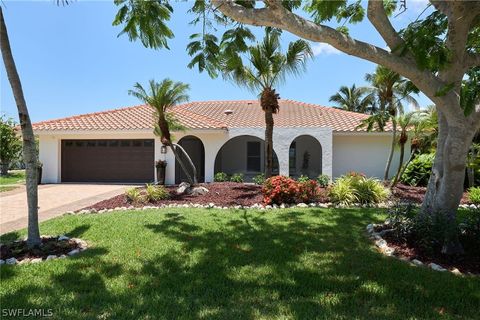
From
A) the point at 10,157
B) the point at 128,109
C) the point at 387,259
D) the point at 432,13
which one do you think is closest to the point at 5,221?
the point at 387,259

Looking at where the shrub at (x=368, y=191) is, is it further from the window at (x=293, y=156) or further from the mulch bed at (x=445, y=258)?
the window at (x=293, y=156)

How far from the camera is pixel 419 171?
16250 mm

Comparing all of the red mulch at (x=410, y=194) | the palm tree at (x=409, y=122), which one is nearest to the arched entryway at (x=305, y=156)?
the red mulch at (x=410, y=194)

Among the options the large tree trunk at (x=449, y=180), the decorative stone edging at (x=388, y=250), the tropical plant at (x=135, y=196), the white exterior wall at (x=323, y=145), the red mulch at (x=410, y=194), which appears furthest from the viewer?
the white exterior wall at (x=323, y=145)

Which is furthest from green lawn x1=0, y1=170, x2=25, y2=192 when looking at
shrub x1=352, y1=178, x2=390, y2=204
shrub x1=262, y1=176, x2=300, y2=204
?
shrub x1=352, y1=178, x2=390, y2=204

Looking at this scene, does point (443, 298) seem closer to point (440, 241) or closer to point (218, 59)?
point (440, 241)

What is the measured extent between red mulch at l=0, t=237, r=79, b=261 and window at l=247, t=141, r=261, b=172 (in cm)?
1607

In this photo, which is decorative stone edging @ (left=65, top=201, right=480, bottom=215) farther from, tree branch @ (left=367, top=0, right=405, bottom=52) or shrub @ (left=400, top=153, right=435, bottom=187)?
tree branch @ (left=367, top=0, right=405, bottom=52)

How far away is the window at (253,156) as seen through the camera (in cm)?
2258

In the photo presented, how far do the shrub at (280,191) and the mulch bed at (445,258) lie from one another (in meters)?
4.86

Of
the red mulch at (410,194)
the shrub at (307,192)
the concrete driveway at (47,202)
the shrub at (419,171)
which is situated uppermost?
the shrub at (419,171)

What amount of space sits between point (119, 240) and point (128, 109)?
17.4m

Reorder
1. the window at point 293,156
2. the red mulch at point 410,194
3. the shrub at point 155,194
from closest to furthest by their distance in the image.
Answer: the shrub at point 155,194 < the red mulch at point 410,194 < the window at point 293,156

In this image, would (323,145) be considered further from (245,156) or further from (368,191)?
(368,191)
